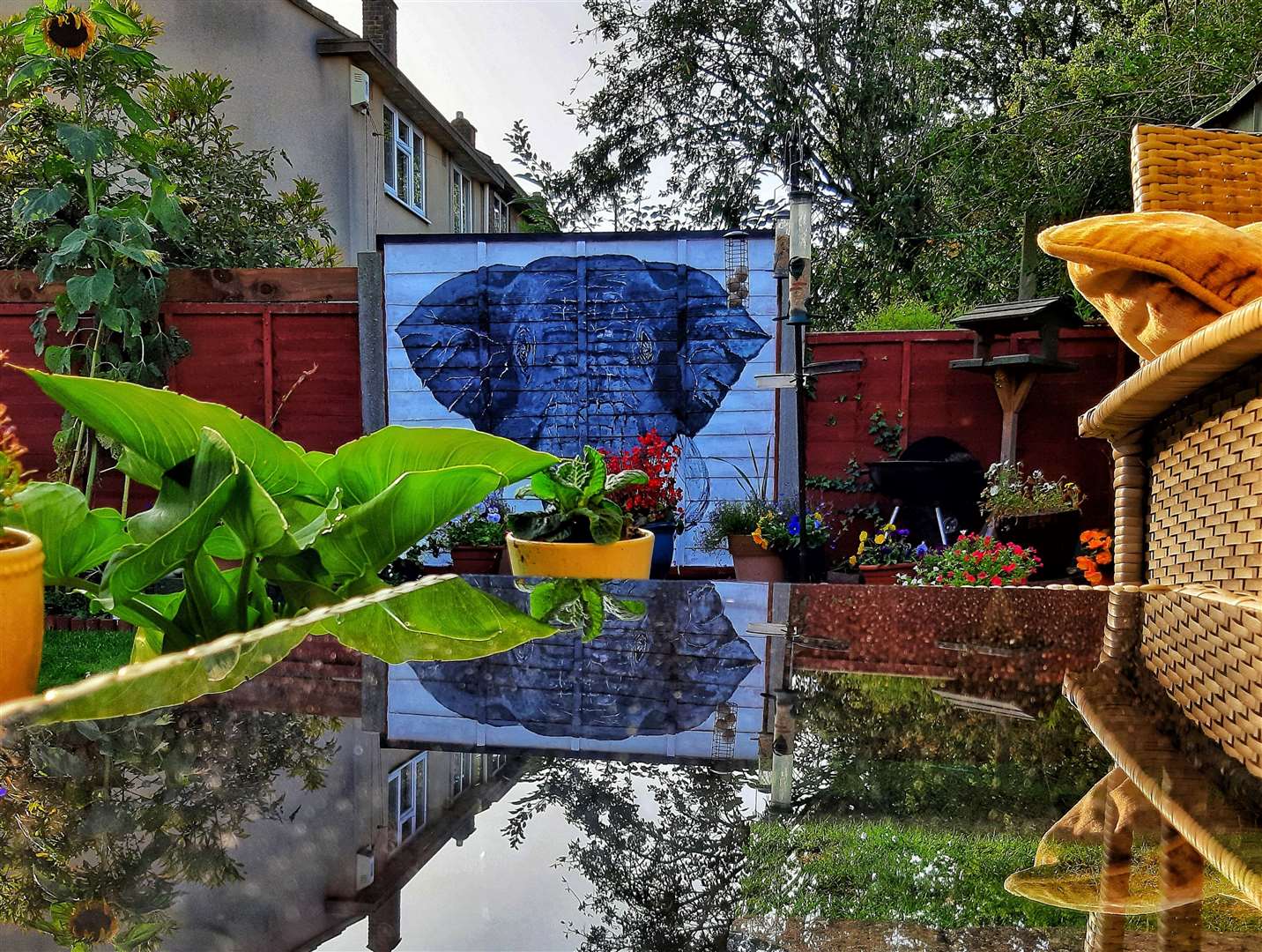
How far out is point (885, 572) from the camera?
3686 millimetres

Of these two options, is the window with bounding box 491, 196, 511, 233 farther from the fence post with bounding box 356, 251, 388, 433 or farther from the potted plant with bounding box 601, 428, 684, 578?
the potted plant with bounding box 601, 428, 684, 578

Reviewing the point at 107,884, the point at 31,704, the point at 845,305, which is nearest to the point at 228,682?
the point at 31,704

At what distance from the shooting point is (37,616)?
51 cm

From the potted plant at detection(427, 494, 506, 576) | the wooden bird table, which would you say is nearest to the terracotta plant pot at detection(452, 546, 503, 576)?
the potted plant at detection(427, 494, 506, 576)

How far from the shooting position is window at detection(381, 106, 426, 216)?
8680mm

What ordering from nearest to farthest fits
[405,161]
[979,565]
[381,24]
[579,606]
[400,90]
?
[579,606] → [979,565] → [400,90] → [381,24] → [405,161]

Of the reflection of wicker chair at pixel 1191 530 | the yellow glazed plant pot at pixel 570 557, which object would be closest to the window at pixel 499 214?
the yellow glazed plant pot at pixel 570 557

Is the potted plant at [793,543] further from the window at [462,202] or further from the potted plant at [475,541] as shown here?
the window at [462,202]

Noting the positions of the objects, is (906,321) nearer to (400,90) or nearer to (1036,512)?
(1036,512)

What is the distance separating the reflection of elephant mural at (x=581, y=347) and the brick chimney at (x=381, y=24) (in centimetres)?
580

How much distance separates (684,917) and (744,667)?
14.1 inches

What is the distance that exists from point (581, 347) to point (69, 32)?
2.61m

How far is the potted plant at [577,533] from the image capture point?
199cm

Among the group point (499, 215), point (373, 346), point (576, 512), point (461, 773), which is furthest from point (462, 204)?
point (461, 773)
